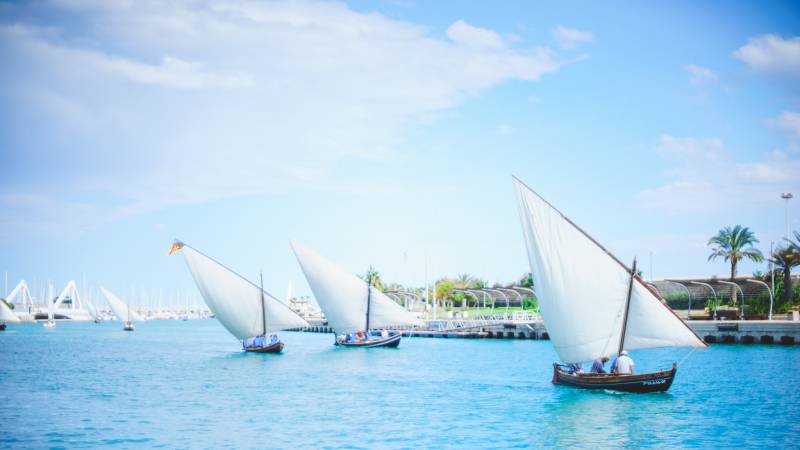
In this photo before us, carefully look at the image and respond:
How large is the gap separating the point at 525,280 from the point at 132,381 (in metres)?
96.9

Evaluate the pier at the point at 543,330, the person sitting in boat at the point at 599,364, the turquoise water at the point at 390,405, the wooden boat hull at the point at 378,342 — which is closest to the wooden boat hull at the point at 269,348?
the turquoise water at the point at 390,405

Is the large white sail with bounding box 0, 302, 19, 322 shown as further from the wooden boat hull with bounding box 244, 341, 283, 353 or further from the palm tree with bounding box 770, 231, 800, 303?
the palm tree with bounding box 770, 231, 800, 303

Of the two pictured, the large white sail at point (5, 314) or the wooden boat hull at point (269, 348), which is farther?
the large white sail at point (5, 314)

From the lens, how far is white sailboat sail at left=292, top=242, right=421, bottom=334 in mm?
76000

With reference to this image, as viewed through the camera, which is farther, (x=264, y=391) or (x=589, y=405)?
(x=264, y=391)

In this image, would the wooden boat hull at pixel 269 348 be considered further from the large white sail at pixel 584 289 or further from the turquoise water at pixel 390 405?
the large white sail at pixel 584 289

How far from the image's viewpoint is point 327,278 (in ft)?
252

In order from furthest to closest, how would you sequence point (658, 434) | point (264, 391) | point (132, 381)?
point (132, 381) < point (264, 391) < point (658, 434)

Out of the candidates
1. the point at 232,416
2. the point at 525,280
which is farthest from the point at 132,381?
the point at 525,280

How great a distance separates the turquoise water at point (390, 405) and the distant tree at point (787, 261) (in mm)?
16128

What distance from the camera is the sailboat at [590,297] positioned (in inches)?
1462

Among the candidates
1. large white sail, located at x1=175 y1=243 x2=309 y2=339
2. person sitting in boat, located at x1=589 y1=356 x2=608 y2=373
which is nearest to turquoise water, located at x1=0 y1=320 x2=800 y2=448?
person sitting in boat, located at x1=589 y1=356 x2=608 y2=373

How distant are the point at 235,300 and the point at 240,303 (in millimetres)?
615

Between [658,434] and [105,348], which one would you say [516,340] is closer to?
[105,348]
